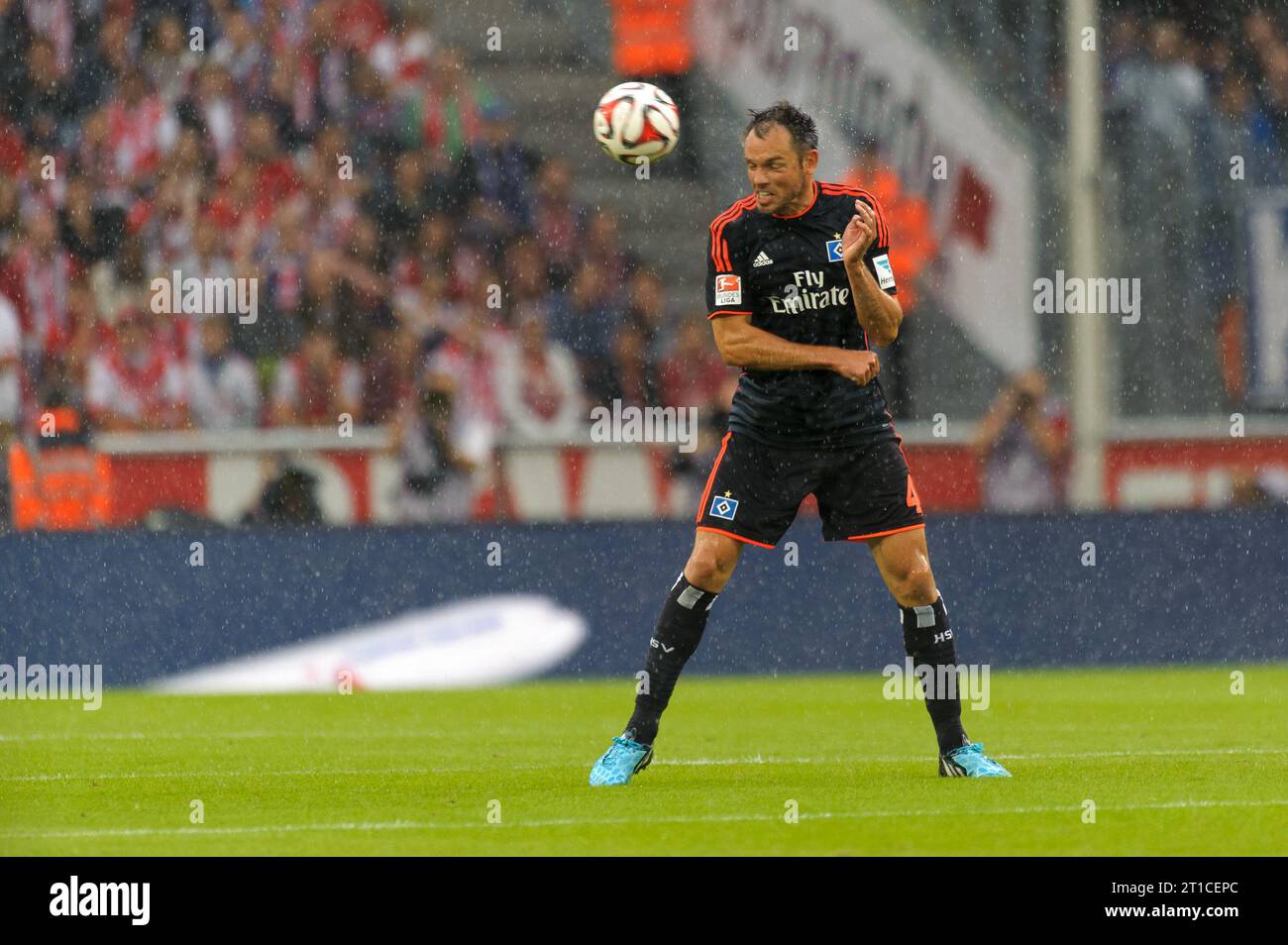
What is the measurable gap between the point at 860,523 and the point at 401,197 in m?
9.23

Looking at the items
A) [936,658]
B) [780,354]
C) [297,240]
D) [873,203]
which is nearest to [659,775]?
[936,658]

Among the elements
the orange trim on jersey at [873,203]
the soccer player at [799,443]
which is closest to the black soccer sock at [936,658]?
the soccer player at [799,443]

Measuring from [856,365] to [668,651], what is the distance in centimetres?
118

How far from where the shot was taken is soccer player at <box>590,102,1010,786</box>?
7930mm

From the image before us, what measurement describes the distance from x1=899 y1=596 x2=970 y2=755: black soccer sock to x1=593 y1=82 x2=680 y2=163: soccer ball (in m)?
2.39

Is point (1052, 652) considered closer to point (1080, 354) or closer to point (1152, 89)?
point (1080, 354)

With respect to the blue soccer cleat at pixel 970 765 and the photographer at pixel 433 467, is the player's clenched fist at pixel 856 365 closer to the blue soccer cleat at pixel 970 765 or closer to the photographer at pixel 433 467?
the blue soccer cleat at pixel 970 765

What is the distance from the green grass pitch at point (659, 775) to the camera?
676 cm

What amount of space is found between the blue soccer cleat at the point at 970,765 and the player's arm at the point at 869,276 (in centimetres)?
147

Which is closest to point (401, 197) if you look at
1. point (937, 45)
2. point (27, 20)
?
point (27, 20)

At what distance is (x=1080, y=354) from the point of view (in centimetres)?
1483

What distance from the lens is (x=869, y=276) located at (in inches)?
305

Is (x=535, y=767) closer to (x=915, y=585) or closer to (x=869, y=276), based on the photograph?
(x=915, y=585)

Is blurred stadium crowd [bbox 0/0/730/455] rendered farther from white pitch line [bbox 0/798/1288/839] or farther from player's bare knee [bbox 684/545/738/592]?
white pitch line [bbox 0/798/1288/839]
